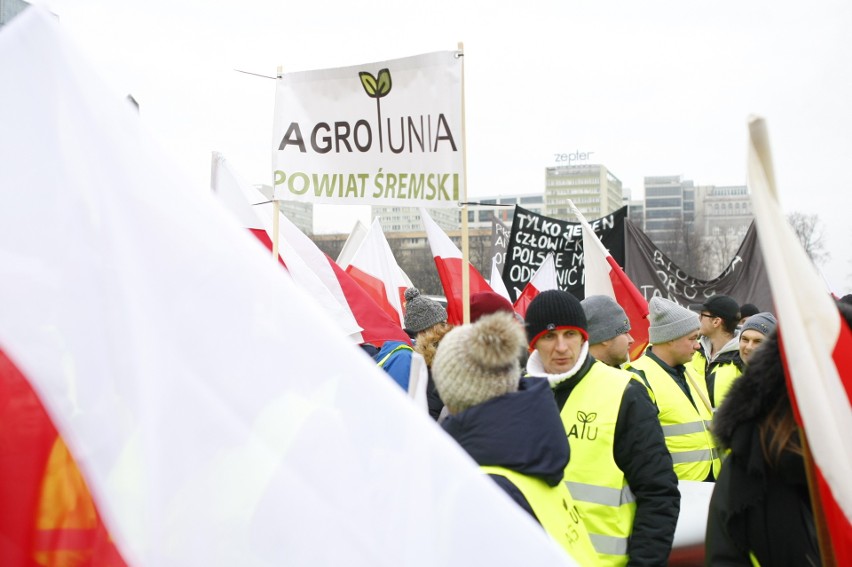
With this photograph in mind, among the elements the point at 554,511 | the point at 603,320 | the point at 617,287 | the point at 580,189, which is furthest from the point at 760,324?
the point at 580,189

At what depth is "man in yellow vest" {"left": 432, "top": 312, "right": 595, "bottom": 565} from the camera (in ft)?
7.93

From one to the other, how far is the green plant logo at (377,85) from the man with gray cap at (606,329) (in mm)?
2146

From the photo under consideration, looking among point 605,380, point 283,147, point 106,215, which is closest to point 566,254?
point 283,147

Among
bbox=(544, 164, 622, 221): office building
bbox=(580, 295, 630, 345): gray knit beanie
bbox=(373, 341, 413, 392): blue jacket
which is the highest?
bbox=(544, 164, 622, 221): office building

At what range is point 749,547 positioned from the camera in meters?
2.24

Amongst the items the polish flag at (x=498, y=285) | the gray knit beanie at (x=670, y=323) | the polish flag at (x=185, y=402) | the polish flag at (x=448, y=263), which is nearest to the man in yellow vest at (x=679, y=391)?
the gray knit beanie at (x=670, y=323)

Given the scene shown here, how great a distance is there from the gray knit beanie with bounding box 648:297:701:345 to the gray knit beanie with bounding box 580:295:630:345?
782mm

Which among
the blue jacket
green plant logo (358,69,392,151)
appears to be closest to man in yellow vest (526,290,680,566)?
the blue jacket

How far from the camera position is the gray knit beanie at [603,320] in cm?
473

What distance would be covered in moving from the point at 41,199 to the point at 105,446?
478 millimetres

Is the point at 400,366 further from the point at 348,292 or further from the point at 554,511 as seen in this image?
the point at 554,511

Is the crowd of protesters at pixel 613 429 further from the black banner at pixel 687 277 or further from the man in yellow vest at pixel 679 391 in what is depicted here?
the black banner at pixel 687 277

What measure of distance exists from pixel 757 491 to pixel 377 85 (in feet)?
14.7

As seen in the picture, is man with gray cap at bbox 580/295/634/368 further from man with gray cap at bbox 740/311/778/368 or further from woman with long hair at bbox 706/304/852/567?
woman with long hair at bbox 706/304/852/567
